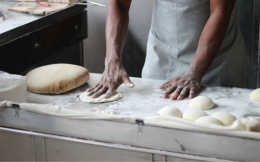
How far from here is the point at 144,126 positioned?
775 millimetres

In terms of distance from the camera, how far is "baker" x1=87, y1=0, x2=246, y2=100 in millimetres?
1385

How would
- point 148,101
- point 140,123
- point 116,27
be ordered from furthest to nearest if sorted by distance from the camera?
point 116,27, point 148,101, point 140,123

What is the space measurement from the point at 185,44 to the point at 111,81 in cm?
55

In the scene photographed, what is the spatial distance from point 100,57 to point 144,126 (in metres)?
2.41

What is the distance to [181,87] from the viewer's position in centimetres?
132

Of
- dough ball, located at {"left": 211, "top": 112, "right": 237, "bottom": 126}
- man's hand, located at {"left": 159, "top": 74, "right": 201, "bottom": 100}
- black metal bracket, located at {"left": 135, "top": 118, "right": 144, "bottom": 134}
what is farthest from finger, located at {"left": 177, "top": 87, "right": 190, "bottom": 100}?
black metal bracket, located at {"left": 135, "top": 118, "right": 144, "bottom": 134}

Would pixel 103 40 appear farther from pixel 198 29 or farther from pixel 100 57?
pixel 198 29

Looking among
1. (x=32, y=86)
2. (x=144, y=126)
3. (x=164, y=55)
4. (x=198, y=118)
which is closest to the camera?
(x=144, y=126)

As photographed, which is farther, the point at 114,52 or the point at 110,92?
the point at 114,52

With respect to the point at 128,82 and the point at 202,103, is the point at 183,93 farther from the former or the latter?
the point at 128,82

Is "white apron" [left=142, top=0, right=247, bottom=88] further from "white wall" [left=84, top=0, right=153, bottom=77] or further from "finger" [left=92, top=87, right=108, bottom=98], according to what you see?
"white wall" [left=84, top=0, right=153, bottom=77]

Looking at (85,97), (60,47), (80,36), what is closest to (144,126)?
(85,97)


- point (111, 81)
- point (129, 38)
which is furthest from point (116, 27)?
point (129, 38)

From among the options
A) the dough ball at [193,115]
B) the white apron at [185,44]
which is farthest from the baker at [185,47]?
the dough ball at [193,115]
